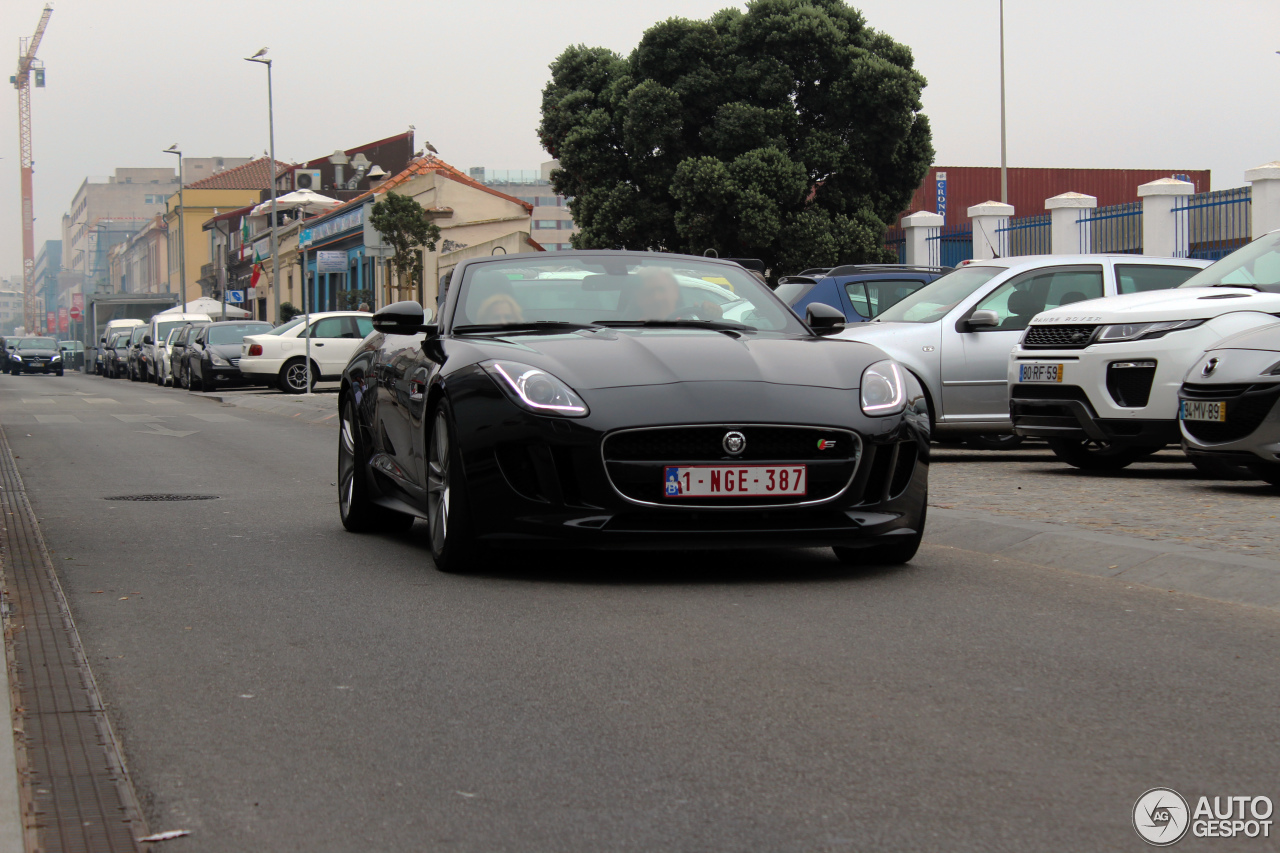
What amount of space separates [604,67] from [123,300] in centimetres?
4967

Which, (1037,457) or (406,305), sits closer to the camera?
(406,305)

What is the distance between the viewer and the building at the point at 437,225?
5259 centimetres

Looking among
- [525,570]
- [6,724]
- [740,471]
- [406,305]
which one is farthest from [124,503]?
[6,724]

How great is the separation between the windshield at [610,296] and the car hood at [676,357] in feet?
1.10

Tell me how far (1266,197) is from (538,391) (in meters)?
18.0

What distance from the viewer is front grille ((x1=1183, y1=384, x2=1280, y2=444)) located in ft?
29.0

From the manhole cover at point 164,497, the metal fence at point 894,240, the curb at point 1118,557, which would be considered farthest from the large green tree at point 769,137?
the curb at point 1118,557

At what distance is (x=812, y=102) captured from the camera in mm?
39250

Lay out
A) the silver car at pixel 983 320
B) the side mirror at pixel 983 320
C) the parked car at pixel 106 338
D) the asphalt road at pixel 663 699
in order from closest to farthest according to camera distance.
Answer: the asphalt road at pixel 663 699
the side mirror at pixel 983 320
the silver car at pixel 983 320
the parked car at pixel 106 338

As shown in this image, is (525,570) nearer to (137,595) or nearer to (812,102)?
(137,595)

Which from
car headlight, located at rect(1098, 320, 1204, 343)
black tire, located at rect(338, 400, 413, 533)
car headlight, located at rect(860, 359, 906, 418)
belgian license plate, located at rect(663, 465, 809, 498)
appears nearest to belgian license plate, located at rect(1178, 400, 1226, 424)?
car headlight, located at rect(1098, 320, 1204, 343)

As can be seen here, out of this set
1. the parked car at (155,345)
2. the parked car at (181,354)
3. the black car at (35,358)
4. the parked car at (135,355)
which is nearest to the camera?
the parked car at (181,354)

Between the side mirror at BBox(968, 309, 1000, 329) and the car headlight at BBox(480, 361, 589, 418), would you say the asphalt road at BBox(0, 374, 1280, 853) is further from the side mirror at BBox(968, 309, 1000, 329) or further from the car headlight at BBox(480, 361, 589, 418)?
the side mirror at BBox(968, 309, 1000, 329)

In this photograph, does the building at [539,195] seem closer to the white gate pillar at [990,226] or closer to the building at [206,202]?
the building at [206,202]
